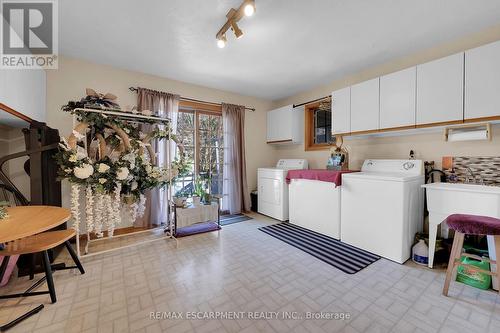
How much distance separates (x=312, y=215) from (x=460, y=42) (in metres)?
2.68

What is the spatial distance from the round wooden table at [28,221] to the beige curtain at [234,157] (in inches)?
102

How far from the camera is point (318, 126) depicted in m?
3.90

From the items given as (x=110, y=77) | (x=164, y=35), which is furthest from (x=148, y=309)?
(x=110, y=77)

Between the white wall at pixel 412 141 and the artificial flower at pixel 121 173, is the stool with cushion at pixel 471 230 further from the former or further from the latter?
the artificial flower at pixel 121 173

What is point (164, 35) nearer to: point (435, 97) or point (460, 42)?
point (435, 97)

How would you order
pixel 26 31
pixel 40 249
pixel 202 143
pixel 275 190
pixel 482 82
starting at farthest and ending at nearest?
pixel 202 143 → pixel 275 190 → pixel 26 31 → pixel 482 82 → pixel 40 249

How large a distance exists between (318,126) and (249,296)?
3.23m

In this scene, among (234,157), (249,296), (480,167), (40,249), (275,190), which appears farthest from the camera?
(234,157)

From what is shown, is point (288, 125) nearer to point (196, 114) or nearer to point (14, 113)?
point (196, 114)

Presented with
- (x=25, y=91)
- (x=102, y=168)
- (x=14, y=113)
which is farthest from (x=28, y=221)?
(x=25, y=91)

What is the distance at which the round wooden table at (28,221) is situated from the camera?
115 cm

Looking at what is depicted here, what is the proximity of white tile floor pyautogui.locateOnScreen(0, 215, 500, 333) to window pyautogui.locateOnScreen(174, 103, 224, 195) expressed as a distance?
1692mm

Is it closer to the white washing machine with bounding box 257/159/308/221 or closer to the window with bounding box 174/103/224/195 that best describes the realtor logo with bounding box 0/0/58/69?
the window with bounding box 174/103/224/195

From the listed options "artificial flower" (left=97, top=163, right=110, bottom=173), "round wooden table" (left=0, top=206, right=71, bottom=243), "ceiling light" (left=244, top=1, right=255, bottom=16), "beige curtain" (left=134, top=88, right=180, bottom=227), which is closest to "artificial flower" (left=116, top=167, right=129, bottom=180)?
"artificial flower" (left=97, top=163, right=110, bottom=173)
